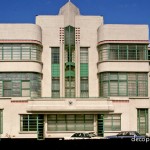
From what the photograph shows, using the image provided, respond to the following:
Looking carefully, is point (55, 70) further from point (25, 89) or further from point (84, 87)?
point (25, 89)

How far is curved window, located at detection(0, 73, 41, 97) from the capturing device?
1585 inches

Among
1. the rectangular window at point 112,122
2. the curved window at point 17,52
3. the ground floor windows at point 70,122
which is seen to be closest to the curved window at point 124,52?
the rectangular window at point 112,122

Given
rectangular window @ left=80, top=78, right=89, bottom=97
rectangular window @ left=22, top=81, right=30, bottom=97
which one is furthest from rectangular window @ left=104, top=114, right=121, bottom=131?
rectangular window @ left=22, top=81, right=30, bottom=97

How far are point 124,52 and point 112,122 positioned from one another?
8439 millimetres

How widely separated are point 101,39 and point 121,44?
2522mm

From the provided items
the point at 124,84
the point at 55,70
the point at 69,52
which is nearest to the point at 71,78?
the point at 55,70

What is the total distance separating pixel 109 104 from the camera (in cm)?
3938

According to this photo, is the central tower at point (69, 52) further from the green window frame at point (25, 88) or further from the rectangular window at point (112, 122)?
the rectangular window at point (112, 122)

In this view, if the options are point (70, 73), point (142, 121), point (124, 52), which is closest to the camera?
point (142, 121)

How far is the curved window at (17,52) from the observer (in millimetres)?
40719

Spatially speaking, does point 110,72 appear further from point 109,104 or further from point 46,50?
point 46,50

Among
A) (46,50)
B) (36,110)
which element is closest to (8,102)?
(36,110)

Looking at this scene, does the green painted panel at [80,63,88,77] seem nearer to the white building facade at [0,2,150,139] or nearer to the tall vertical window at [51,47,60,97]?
the white building facade at [0,2,150,139]

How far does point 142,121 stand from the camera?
4066 cm
